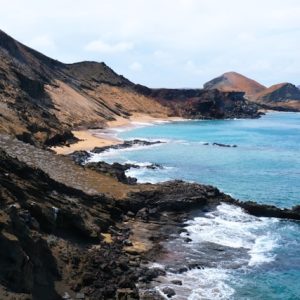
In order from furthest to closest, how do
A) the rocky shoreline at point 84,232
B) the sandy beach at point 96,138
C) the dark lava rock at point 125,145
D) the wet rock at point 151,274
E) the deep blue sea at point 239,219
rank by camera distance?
the dark lava rock at point 125,145, the sandy beach at point 96,138, the deep blue sea at point 239,219, the wet rock at point 151,274, the rocky shoreline at point 84,232

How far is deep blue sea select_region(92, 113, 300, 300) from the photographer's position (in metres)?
23.6

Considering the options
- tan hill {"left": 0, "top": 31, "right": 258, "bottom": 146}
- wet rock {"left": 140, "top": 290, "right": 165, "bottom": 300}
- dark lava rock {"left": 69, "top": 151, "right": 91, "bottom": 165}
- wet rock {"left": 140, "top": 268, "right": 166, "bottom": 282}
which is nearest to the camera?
wet rock {"left": 140, "top": 290, "right": 165, "bottom": 300}

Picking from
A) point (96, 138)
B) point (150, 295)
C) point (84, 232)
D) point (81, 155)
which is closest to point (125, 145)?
point (96, 138)

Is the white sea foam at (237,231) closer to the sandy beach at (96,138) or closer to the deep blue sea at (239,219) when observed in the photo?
the deep blue sea at (239,219)

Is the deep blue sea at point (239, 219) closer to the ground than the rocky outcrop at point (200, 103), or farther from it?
closer to the ground

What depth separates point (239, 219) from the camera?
3438 cm

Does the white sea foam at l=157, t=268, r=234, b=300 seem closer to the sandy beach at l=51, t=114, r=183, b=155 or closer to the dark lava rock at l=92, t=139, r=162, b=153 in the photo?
the sandy beach at l=51, t=114, r=183, b=155

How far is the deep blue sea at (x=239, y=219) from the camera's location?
23578mm

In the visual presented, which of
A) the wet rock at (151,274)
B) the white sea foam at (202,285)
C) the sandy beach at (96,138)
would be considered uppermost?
the sandy beach at (96,138)

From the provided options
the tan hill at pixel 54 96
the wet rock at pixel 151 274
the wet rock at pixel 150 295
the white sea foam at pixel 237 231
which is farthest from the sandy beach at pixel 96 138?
the wet rock at pixel 150 295

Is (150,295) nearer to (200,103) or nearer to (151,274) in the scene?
(151,274)

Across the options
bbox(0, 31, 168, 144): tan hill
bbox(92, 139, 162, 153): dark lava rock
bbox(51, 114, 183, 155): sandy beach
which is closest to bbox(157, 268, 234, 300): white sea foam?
bbox(0, 31, 168, 144): tan hill

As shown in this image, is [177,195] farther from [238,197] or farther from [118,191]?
[238,197]

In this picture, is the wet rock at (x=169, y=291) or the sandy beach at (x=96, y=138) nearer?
the wet rock at (x=169, y=291)
